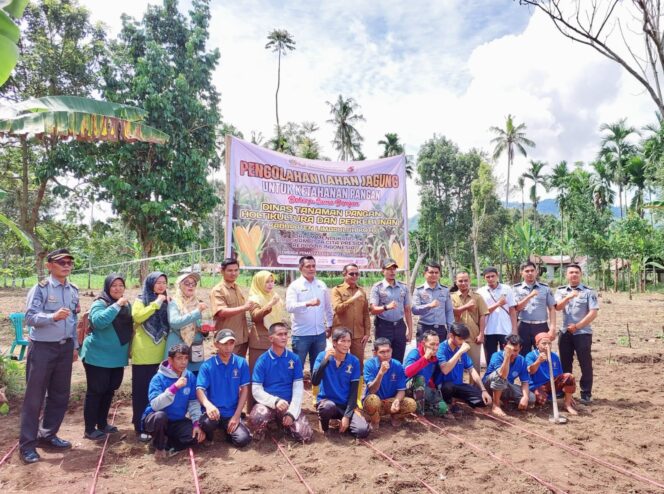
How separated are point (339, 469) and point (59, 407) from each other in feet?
8.00

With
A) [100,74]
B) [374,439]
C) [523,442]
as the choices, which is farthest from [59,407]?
[100,74]

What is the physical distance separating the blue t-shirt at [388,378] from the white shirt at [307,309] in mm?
691

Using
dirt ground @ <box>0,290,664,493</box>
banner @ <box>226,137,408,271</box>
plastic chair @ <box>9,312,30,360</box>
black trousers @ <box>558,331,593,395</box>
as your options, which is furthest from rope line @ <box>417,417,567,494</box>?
plastic chair @ <box>9,312,30,360</box>

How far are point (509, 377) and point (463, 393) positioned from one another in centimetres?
54

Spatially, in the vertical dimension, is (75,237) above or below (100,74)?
below

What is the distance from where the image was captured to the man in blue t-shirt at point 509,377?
485 cm

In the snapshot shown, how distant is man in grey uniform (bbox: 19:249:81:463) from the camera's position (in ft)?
12.2

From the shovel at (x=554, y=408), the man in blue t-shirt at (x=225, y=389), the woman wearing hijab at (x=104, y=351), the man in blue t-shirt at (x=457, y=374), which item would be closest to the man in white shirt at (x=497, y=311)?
the shovel at (x=554, y=408)

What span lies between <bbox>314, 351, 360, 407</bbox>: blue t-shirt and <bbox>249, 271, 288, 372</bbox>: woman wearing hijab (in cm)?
69

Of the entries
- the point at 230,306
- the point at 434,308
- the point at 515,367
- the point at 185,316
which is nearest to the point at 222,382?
the point at 185,316

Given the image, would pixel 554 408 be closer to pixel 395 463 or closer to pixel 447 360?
pixel 447 360

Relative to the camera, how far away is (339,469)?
3.59 m

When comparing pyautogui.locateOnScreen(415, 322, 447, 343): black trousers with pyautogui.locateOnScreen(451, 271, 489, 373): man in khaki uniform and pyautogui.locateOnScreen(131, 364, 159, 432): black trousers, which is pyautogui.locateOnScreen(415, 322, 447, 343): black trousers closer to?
pyautogui.locateOnScreen(451, 271, 489, 373): man in khaki uniform

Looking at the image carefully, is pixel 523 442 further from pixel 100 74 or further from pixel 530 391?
pixel 100 74
